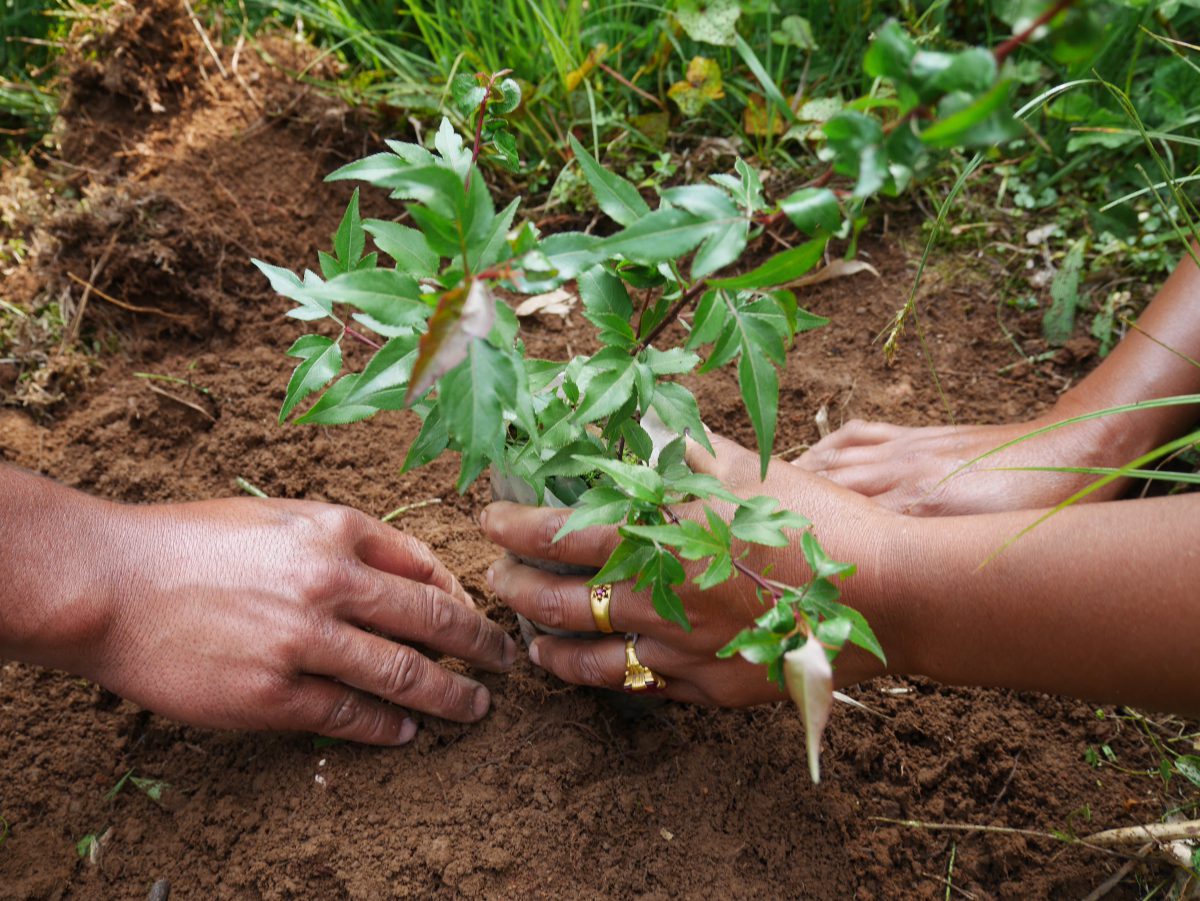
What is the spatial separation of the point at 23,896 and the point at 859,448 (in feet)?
5.98

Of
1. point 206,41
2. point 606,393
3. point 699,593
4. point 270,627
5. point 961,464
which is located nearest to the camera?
point 606,393

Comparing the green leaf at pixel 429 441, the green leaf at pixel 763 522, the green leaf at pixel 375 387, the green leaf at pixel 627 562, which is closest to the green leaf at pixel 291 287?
the green leaf at pixel 375 387

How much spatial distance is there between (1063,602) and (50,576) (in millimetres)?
1605

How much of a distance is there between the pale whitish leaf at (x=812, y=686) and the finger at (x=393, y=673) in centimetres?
94

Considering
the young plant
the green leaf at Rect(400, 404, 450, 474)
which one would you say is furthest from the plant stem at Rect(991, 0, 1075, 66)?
the green leaf at Rect(400, 404, 450, 474)

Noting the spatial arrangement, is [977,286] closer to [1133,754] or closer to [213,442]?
[1133,754]

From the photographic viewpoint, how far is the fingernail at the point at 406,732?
169 centimetres

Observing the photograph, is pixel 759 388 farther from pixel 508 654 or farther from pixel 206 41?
pixel 206 41

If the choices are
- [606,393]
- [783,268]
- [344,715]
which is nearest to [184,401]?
[344,715]

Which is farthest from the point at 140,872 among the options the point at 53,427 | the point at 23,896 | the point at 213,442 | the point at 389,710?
the point at 53,427

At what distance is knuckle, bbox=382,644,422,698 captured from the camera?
162 cm

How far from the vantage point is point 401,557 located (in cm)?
176

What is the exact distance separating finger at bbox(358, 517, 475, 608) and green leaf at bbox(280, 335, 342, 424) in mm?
504

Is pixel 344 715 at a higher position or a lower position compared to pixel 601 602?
lower
